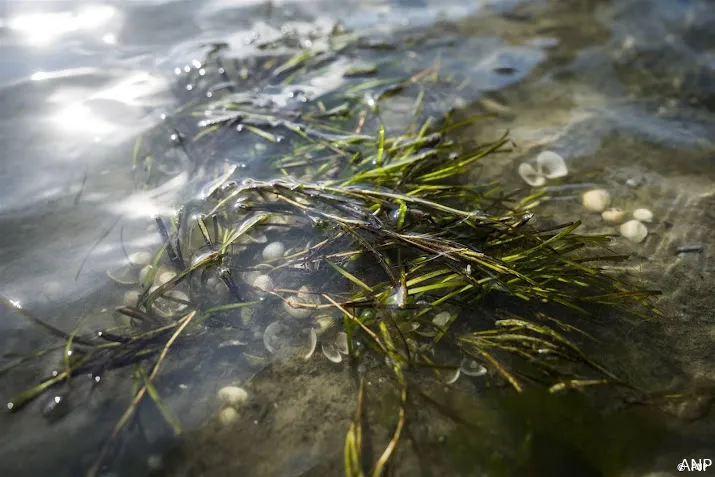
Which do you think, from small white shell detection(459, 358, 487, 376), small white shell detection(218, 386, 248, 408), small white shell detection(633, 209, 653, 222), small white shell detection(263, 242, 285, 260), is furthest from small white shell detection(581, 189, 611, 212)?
small white shell detection(218, 386, 248, 408)

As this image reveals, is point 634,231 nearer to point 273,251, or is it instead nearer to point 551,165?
point 551,165

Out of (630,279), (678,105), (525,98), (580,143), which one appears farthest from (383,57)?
(630,279)

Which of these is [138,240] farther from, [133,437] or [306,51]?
[306,51]

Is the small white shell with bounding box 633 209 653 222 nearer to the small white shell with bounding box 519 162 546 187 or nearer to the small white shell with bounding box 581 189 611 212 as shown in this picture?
the small white shell with bounding box 581 189 611 212

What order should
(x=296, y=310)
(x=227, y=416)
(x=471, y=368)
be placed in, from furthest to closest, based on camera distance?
(x=296, y=310), (x=471, y=368), (x=227, y=416)

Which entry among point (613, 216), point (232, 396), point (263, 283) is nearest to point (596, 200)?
point (613, 216)

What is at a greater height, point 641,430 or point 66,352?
point 66,352

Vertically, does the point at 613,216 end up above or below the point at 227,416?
above
